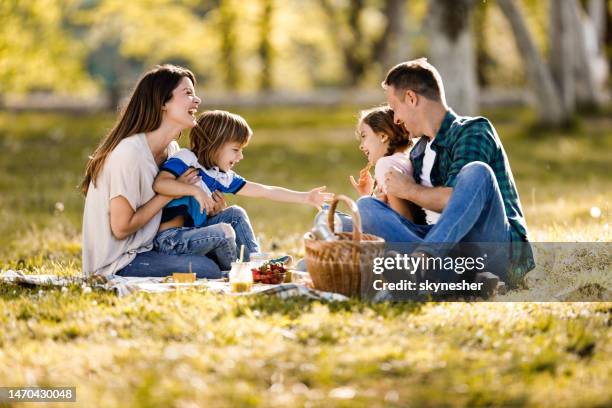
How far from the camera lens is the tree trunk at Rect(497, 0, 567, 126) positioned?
16156 millimetres

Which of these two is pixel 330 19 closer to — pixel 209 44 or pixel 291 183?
pixel 209 44

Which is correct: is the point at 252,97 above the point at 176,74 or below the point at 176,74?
above

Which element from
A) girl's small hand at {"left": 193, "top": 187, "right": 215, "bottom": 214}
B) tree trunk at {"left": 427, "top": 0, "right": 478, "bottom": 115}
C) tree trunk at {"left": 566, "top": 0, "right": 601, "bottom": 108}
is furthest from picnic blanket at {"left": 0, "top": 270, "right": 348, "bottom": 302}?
tree trunk at {"left": 566, "top": 0, "right": 601, "bottom": 108}

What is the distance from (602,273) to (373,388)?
243 centimetres

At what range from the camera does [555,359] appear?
4027 mm

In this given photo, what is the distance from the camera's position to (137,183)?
5.71 metres

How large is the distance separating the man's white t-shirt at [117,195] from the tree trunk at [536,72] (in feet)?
37.9

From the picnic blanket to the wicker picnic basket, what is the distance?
78 millimetres

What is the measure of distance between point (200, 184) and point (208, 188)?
140 mm

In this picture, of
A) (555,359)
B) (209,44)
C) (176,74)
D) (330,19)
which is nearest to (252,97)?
(330,19)

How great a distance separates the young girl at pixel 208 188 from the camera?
5879 millimetres

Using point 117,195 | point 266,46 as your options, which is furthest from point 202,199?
point 266,46

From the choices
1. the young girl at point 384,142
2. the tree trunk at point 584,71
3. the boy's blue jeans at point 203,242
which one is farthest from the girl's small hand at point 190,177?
the tree trunk at point 584,71

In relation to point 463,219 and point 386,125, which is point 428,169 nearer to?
point 386,125
